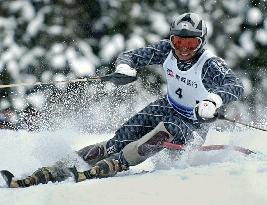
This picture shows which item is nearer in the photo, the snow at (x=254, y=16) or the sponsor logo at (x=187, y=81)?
the sponsor logo at (x=187, y=81)

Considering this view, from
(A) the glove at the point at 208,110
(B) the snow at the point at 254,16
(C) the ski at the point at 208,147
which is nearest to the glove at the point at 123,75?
(C) the ski at the point at 208,147

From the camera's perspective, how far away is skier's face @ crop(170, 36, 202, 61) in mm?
5820

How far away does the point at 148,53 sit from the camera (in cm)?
627

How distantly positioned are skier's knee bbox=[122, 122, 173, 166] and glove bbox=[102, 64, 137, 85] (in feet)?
2.10

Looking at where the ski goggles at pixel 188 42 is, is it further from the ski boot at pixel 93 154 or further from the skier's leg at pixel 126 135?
the ski boot at pixel 93 154

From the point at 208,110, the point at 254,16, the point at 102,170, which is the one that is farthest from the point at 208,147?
the point at 254,16

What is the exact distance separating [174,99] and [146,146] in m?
0.59

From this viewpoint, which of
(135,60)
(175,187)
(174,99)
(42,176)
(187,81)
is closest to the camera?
(175,187)

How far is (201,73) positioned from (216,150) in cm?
62

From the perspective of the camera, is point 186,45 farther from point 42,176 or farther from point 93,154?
point 42,176

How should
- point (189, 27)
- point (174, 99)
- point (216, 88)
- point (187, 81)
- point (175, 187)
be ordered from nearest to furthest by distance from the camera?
point (175, 187), point (216, 88), point (189, 27), point (187, 81), point (174, 99)

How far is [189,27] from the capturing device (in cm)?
579

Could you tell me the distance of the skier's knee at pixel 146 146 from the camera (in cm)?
562

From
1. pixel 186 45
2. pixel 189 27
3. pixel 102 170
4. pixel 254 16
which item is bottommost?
pixel 254 16
